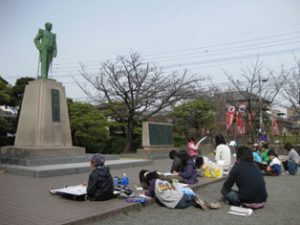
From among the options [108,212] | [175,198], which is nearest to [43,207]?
[108,212]

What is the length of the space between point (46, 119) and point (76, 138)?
32.7 ft

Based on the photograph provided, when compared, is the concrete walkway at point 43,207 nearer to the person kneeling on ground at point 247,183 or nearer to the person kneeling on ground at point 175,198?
the person kneeling on ground at point 175,198

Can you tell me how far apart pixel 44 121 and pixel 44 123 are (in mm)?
83

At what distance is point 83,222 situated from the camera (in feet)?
16.7

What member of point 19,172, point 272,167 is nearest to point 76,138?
point 19,172

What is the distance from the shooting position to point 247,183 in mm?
6090

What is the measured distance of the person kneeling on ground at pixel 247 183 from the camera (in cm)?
610

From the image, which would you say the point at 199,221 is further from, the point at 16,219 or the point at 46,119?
the point at 46,119

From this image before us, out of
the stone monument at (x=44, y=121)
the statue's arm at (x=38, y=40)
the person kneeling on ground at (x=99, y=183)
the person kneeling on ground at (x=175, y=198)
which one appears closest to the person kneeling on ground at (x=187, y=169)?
the person kneeling on ground at (x=175, y=198)

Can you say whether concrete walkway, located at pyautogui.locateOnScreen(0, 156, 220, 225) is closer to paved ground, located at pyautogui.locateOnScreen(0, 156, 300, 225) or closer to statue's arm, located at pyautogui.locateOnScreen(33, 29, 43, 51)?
paved ground, located at pyautogui.locateOnScreen(0, 156, 300, 225)

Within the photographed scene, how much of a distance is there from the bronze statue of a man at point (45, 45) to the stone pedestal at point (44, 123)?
2.95 ft

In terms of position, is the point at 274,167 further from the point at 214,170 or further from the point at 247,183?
the point at 247,183

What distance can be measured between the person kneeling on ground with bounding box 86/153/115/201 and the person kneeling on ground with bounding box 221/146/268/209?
242 centimetres

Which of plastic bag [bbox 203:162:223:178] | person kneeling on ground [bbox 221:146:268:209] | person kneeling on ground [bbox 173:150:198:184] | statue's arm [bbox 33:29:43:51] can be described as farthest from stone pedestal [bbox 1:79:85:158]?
person kneeling on ground [bbox 221:146:268:209]
